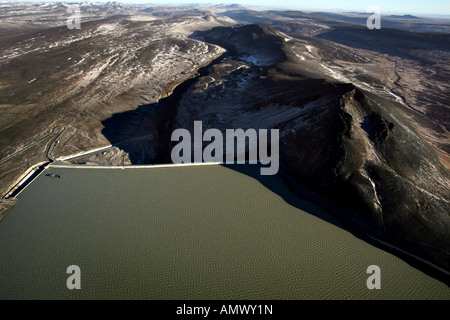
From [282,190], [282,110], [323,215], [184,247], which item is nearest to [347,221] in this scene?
[323,215]

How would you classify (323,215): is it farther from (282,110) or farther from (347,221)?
(282,110)

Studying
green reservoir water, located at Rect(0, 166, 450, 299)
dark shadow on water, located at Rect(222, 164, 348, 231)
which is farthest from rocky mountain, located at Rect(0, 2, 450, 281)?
green reservoir water, located at Rect(0, 166, 450, 299)

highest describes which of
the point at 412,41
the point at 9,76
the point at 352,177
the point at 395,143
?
the point at 412,41

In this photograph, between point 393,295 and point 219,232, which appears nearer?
point 393,295

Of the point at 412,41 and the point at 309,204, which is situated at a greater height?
the point at 412,41

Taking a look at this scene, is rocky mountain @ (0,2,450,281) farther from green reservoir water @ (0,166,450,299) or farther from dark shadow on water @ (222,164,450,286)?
green reservoir water @ (0,166,450,299)

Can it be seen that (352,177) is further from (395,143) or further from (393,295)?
(393,295)

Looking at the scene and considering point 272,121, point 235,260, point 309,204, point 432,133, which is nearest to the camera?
point 235,260

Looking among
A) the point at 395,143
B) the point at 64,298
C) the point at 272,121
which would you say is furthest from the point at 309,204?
the point at 64,298
